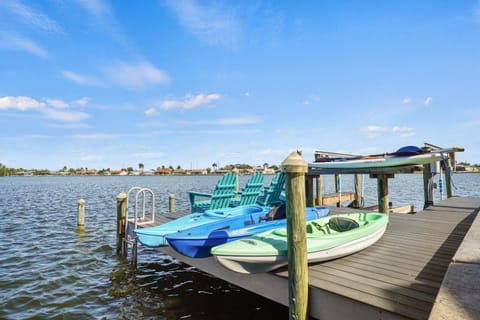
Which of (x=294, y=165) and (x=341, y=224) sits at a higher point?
(x=294, y=165)

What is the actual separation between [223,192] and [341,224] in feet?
11.9

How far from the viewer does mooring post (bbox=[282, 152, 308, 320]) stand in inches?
136

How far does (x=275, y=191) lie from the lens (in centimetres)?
891

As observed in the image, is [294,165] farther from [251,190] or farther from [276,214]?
[251,190]

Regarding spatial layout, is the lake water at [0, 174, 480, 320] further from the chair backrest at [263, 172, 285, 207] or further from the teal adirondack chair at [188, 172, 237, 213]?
the chair backrest at [263, 172, 285, 207]

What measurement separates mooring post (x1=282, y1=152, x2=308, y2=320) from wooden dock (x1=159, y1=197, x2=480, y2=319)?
18cm

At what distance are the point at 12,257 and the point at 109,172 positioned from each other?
18214 centimetres

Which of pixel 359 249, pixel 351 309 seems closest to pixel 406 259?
pixel 359 249

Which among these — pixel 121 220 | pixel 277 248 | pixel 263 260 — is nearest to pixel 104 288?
pixel 121 220

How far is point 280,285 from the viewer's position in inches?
154

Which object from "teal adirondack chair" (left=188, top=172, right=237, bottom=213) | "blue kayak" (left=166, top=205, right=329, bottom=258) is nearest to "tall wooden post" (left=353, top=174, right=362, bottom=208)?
"teal adirondack chair" (left=188, top=172, right=237, bottom=213)

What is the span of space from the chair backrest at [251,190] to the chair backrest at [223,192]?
52 cm

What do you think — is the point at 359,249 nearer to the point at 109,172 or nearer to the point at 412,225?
the point at 412,225

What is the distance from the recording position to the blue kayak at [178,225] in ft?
18.7
